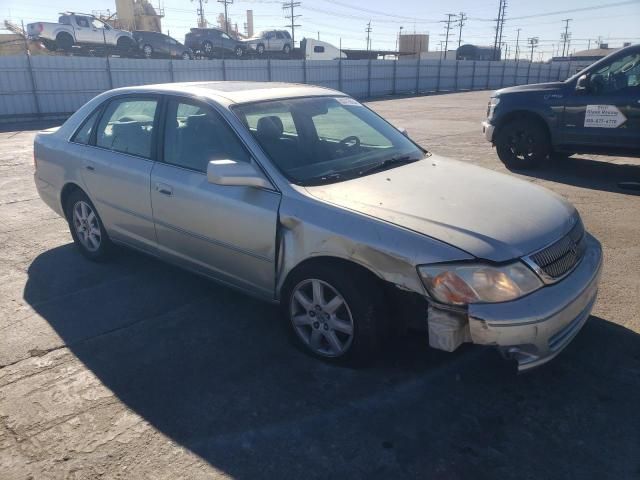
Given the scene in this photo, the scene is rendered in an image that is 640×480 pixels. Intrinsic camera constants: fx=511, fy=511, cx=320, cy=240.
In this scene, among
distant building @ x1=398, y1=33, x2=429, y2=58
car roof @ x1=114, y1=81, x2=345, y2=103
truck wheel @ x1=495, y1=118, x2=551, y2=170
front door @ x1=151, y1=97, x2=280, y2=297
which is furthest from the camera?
distant building @ x1=398, y1=33, x2=429, y2=58

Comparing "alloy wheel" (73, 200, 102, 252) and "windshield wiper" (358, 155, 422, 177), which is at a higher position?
"windshield wiper" (358, 155, 422, 177)

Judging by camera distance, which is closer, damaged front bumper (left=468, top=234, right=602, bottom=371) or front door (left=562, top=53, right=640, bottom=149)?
damaged front bumper (left=468, top=234, right=602, bottom=371)

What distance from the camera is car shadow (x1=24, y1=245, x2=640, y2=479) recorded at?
7.58 ft

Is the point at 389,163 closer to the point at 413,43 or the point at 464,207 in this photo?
the point at 464,207

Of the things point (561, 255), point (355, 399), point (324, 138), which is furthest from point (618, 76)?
point (355, 399)

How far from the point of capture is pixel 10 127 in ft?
53.3

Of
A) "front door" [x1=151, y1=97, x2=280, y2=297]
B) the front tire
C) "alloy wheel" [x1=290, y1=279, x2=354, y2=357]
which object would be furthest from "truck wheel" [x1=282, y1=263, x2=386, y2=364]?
the front tire

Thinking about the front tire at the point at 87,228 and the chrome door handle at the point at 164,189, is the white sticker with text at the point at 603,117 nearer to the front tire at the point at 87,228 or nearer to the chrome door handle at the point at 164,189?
the chrome door handle at the point at 164,189

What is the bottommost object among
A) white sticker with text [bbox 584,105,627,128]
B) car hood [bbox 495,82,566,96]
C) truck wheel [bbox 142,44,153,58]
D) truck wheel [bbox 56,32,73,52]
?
white sticker with text [bbox 584,105,627,128]

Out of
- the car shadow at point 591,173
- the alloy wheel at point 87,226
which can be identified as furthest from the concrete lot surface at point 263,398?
the car shadow at point 591,173

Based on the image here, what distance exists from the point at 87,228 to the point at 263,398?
2.77 metres

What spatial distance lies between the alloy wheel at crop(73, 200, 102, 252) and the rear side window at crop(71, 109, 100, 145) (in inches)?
21.4

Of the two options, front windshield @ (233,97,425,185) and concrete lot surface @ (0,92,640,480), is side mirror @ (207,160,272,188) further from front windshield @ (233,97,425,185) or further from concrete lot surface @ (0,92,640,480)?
concrete lot surface @ (0,92,640,480)

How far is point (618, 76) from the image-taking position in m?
7.21
